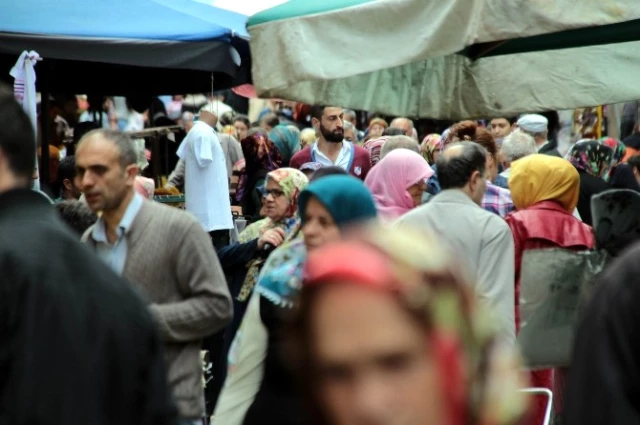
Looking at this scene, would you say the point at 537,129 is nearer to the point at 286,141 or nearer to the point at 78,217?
the point at 286,141

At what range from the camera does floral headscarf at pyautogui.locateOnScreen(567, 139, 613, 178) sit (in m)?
11.5

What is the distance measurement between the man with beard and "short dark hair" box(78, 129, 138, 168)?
6427mm

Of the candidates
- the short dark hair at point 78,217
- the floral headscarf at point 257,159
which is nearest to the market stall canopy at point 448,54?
the short dark hair at point 78,217

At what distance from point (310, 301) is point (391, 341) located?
149 mm

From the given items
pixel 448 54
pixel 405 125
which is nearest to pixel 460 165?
pixel 448 54

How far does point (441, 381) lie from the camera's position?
81.4 inches

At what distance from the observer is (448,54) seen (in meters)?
7.16

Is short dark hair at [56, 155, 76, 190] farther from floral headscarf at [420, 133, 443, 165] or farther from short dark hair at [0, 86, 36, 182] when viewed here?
short dark hair at [0, 86, 36, 182]

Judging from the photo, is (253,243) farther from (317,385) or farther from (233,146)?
(233,146)

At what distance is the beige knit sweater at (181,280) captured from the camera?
20.6 feet

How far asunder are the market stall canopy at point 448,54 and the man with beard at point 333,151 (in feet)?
11.8

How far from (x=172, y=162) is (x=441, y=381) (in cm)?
1842

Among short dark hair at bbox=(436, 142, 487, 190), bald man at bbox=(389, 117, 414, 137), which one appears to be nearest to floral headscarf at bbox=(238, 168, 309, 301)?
short dark hair at bbox=(436, 142, 487, 190)

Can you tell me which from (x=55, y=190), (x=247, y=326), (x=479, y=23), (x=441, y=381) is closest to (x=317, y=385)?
(x=441, y=381)
